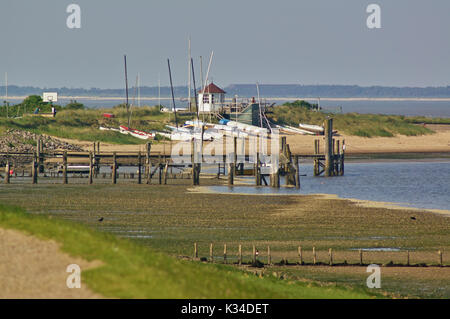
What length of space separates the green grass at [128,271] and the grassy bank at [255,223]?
1051cm

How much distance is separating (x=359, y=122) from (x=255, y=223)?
295 feet

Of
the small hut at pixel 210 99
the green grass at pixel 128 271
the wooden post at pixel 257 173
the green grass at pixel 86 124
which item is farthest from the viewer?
the small hut at pixel 210 99

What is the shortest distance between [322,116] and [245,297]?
122 m

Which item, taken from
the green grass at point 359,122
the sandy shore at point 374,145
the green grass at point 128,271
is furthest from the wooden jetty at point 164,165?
the green grass at point 359,122

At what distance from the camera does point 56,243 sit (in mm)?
18344

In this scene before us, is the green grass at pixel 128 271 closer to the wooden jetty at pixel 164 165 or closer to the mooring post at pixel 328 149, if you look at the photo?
the wooden jetty at pixel 164 165

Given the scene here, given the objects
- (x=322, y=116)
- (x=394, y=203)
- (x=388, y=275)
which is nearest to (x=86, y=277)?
(x=388, y=275)

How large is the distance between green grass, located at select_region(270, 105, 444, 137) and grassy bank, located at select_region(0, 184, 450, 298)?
68766 mm

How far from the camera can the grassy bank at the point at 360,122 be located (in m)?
122

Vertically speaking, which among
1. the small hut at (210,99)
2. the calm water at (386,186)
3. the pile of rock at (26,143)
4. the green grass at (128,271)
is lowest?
the calm water at (386,186)

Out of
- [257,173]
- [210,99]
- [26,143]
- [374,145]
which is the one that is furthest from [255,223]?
[210,99]

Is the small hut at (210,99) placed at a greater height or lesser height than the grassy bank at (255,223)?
greater

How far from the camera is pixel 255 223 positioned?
4241 centimetres
